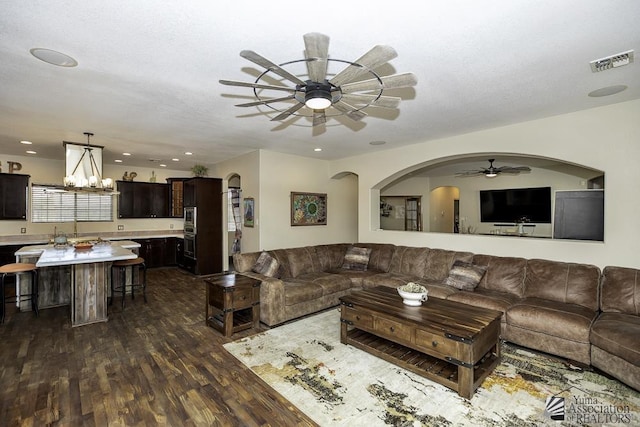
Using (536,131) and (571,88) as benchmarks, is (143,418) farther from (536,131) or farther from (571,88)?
(536,131)

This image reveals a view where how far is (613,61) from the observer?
93.6 inches

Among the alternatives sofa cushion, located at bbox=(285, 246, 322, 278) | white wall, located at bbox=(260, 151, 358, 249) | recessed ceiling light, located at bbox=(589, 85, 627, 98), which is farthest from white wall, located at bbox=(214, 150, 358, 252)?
recessed ceiling light, located at bbox=(589, 85, 627, 98)

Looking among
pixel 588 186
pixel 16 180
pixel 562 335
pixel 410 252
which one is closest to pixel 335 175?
pixel 410 252

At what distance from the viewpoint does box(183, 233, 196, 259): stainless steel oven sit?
6941 millimetres

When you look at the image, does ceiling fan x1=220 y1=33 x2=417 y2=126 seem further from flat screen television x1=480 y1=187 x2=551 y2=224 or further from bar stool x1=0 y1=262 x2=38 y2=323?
flat screen television x1=480 y1=187 x2=551 y2=224

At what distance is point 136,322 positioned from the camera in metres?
4.02

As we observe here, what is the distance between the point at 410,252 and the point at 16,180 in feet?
27.4

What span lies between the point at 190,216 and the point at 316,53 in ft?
20.7

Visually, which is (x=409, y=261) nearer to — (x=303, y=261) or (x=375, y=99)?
(x=303, y=261)

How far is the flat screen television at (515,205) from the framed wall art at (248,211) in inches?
274

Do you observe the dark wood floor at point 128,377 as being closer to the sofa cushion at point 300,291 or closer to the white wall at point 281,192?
the sofa cushion at point 300,291

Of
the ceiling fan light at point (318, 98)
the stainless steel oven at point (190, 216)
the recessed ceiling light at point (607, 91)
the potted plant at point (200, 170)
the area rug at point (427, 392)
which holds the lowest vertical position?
the area rug at point (427, 392)

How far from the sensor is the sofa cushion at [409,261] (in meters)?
4.90

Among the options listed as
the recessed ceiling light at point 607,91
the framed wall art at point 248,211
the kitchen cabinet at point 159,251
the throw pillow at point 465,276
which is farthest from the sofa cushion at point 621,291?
the kitchen cabinet at point 159,251
